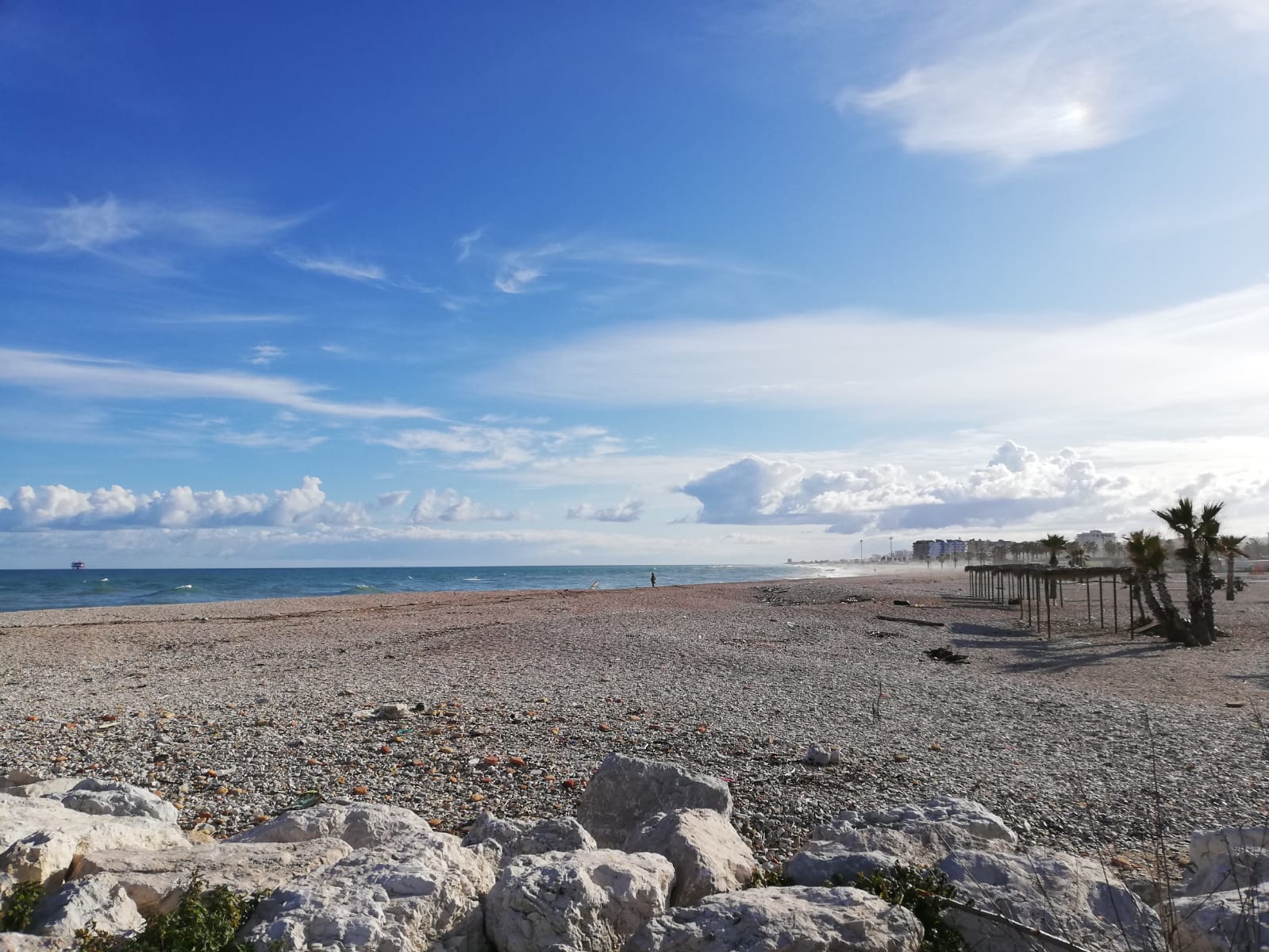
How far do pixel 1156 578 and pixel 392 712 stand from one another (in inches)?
1049

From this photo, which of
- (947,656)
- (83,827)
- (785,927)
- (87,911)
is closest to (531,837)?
(785,927)

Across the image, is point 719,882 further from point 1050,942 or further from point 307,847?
point 307,847

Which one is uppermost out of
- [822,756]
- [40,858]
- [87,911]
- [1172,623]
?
[40,858]

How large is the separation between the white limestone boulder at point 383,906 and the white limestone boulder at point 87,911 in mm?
630

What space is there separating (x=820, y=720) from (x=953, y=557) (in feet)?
541

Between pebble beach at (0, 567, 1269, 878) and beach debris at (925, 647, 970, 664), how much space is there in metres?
0.27

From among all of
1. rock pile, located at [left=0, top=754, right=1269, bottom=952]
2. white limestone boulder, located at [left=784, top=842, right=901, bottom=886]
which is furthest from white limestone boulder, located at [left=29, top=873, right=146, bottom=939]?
white limestone boulder, located at [left=784, top=842, right=901, bottom=886]

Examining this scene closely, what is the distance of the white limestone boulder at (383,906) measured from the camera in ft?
13.8

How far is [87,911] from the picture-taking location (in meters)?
4.30

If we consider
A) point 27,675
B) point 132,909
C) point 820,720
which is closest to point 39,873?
point 132,909

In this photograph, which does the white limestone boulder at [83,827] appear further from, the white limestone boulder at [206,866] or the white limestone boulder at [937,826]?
the white limestone boulder at [937,826]

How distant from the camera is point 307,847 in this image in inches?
215

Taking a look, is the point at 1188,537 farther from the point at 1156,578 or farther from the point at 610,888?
the point at 610,888

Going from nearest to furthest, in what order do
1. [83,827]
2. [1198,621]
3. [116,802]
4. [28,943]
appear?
[28,943] → [83,827] → [116,802] → [1198,621]
